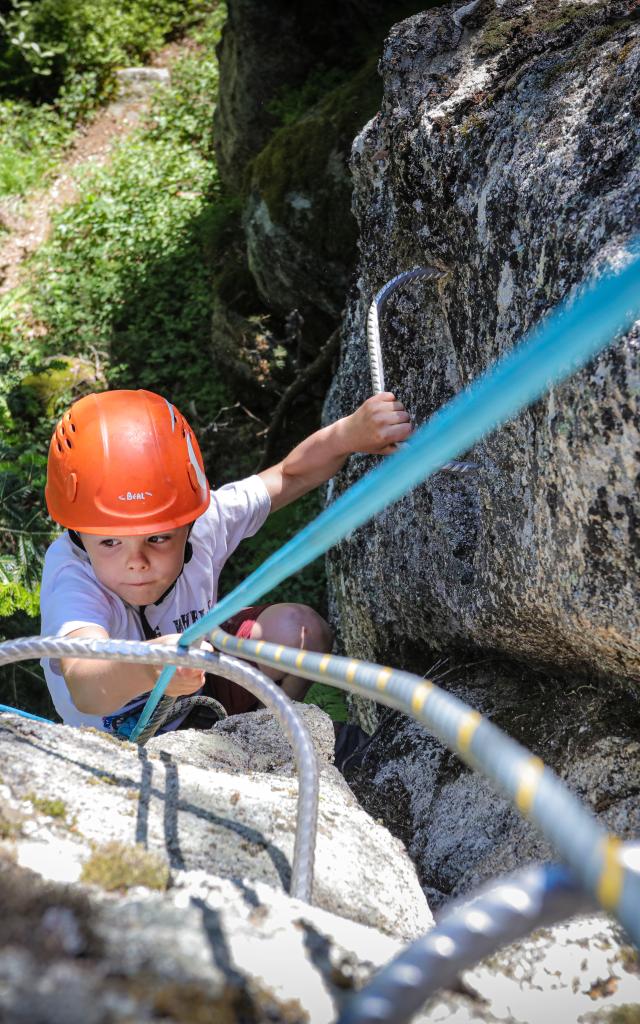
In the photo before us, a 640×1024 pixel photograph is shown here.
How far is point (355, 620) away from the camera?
11.3 feet

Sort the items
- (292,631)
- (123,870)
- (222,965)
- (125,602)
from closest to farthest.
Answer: (222,965)
(123,870)
(125,602)
(292,631)

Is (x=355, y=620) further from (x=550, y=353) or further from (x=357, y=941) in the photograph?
(x=550, y=353)

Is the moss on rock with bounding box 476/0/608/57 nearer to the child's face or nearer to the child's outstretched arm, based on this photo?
the child's outstretched arm

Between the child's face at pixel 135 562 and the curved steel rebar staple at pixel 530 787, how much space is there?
5.95ft

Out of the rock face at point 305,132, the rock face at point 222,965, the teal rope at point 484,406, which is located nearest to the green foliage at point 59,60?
the rock face at point 305,132

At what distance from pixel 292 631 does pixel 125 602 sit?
2.53 feet

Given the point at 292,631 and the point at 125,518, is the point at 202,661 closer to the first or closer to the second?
the point at 125,518

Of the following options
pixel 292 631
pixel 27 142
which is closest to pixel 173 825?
pixel 292 631

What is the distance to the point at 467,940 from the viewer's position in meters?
0.74

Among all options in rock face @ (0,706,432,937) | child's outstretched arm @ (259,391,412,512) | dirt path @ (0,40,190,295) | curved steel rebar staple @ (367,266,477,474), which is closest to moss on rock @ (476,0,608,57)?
curved steel rebar staple @ (367,266,477,474)

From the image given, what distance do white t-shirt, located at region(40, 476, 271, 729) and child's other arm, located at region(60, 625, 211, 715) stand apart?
13 cm

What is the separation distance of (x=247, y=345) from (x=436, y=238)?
365 cm

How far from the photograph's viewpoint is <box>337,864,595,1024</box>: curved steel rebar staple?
73 cm

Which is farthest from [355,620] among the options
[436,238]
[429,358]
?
[436,238]
